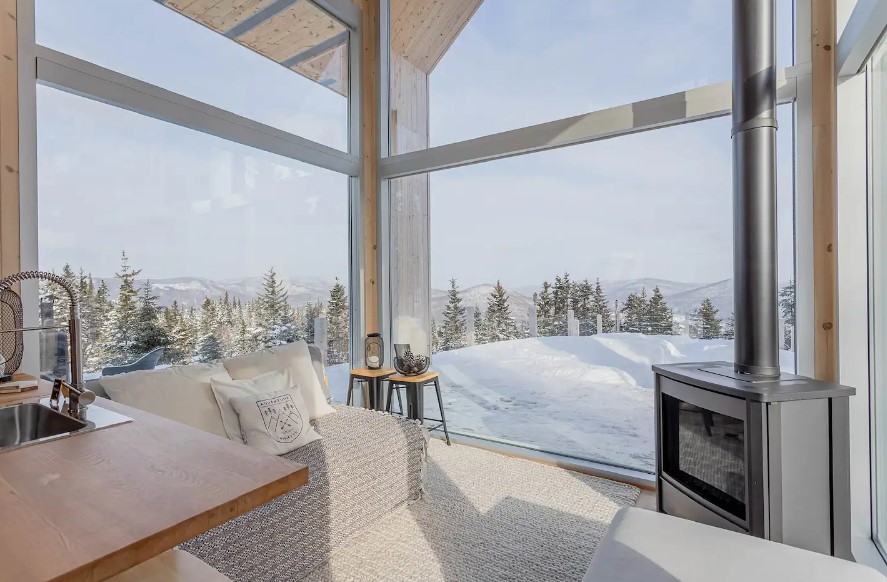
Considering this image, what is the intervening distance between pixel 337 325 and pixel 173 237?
1471mm

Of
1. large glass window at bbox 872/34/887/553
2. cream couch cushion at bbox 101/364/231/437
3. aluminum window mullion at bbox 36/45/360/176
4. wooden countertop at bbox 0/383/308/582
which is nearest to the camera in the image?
wooden countertop at bbox 0/383/308/582

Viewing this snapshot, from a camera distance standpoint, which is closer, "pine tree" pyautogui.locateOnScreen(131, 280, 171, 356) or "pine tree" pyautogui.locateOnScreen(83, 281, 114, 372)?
"pine tree" pyautogui.locateOnScreen(83, 281, 114, 372)

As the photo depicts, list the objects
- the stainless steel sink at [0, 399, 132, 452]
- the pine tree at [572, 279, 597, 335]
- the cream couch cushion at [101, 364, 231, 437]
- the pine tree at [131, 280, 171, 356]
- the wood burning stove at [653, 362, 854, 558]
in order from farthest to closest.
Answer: the pine tree at [572, 279, 597, 335] → the pine tree at [131, 280, 171, 356] → the cream couch cushion at [101, 364, 231, 437] → the wood burning stove at [653, 362, 854, 558] → the stainless steel sink at [0, 399, 132, 452]

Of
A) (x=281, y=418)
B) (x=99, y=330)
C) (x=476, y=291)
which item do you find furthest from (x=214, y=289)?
(x=476, y=291)

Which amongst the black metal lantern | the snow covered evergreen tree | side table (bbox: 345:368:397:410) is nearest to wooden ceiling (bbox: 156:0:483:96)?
the black metal lantern

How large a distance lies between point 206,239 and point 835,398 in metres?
3.30

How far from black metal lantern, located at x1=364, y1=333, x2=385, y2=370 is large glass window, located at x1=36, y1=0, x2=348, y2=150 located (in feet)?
5.40

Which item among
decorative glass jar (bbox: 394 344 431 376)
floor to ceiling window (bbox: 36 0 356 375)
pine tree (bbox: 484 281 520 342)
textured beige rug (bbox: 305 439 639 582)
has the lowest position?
textured beige rug (bbox: 305 439 639 582)

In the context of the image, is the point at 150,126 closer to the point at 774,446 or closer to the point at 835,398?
the point at 774,446

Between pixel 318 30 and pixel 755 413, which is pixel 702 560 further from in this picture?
pixel 318 30

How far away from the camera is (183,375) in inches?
93.7

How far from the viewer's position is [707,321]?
2715 millimetres

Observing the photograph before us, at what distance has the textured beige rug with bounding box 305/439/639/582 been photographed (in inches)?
77.8

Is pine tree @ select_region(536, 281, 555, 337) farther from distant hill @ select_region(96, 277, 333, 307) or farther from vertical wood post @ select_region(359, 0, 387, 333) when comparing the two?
distant hill @ select_region(96, 277, 333, 307)
